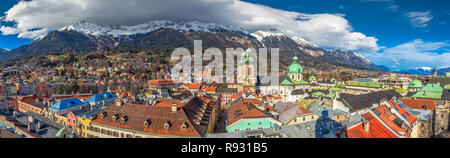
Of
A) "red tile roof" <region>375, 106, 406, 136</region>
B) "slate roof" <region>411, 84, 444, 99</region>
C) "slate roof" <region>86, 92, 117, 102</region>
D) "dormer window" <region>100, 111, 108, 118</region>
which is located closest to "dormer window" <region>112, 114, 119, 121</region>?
"dormer window" <region>100, 111, 108, 118</region>

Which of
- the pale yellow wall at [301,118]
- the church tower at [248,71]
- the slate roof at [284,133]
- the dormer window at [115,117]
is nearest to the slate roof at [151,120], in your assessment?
the dormer window at [115,117]

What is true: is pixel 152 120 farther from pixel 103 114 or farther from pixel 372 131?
pixel 372 131

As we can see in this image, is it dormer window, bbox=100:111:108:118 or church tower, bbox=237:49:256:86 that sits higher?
church tower, bbox=237:49:256:86

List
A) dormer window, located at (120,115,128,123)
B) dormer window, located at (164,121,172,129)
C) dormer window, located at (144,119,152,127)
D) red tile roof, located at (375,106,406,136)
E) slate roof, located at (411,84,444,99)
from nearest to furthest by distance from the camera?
1. red tile roof, located at (375,106,406,136)
2. dormer window, located at (164,121,172,129)
3. dormer window, located at (144,119,152,127)
4. dormer window, located at (120,115,128,123)
5. slate roof, located at (411,84,444,99)

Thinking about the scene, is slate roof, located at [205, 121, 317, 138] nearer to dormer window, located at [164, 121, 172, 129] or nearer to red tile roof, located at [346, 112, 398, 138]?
red tile roof, located at [346, 112, 398, 138]

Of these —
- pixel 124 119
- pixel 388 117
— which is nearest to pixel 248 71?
pixel 388 117

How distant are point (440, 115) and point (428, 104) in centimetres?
293

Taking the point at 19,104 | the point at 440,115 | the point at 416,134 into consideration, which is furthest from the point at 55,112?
the point at 440,115

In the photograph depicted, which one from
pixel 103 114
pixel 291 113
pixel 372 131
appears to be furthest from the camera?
pixel 291 113

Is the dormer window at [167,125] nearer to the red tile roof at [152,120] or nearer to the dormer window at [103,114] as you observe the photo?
the red tile roof at [152,120]

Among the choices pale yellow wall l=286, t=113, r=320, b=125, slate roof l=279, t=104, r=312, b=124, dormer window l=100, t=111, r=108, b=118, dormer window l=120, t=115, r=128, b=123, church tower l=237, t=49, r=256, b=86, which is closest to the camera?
dormer window l=120, t=115, r=128, b=123
